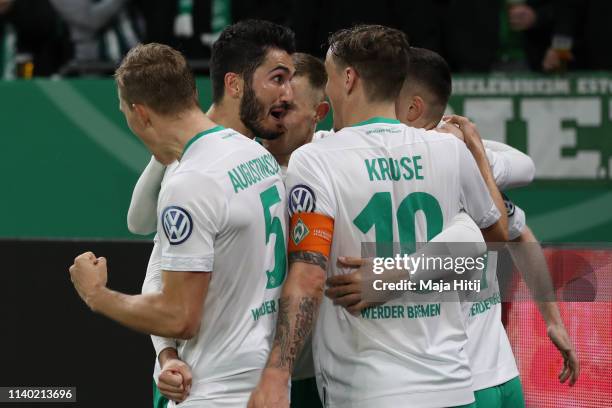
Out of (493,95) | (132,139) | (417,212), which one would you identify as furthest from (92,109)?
(417,212)

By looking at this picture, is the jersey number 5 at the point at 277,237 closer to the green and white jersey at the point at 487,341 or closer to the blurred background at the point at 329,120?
the green and white jersey at the point at 487,341

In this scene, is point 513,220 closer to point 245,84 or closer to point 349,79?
point 349,79

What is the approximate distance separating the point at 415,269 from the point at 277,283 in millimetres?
463

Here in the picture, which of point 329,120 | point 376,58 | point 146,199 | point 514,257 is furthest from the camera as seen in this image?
point 329,120

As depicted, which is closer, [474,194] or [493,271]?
[474,194]

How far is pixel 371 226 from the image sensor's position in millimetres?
3648

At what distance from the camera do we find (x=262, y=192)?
3.59 meters

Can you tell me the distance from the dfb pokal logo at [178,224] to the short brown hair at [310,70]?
5.55ft

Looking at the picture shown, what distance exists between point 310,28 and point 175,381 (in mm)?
4732

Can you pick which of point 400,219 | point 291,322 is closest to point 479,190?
point 400,219

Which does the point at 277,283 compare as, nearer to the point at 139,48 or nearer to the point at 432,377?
the point at 432,377

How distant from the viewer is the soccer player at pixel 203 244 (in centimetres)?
338

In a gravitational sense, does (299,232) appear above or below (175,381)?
above

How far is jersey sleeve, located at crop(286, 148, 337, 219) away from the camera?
3615 millimetres
